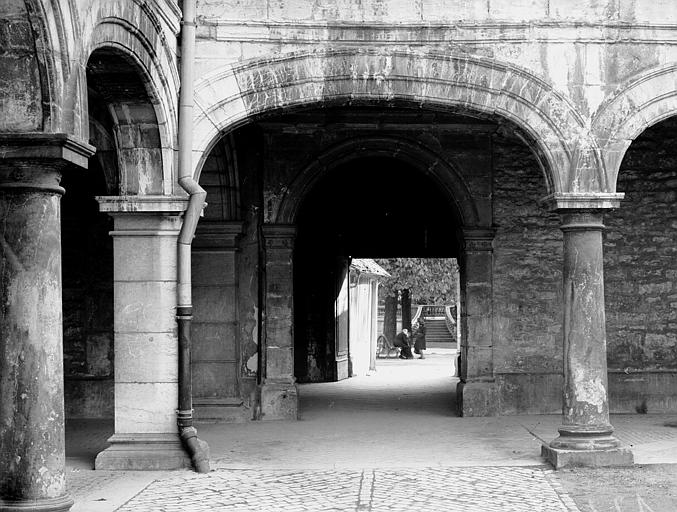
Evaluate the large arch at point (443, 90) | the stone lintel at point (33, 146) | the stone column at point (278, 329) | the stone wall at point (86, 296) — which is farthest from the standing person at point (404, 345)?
the stone lintel at point (33, 146)

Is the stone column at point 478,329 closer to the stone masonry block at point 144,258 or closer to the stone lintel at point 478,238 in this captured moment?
the stone lintel at point 478,238

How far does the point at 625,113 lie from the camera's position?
9430 millimetres

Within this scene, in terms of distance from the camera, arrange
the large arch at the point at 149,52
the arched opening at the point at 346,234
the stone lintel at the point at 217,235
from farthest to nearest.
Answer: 1. the arched opening at the point at 346,234
2. the stone lintel at the point at 217,235
3. the large arch at the point at 149,52

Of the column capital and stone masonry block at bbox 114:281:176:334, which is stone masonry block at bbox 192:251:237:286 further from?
the column capital

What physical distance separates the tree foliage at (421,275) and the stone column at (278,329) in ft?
63.7

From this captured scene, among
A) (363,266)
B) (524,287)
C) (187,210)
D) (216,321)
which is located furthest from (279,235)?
(363,266)

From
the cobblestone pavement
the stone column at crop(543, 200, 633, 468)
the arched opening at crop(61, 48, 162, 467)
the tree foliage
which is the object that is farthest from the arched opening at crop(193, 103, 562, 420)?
the tree foliage

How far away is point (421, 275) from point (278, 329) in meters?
21.3

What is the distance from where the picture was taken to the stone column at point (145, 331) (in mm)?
9039

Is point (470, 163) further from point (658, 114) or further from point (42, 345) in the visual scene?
point (42, 345)

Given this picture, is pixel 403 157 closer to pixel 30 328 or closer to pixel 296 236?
pixel 296 236

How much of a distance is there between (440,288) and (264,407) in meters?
23.5

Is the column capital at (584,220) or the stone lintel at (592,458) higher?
the column capital at (584,220)

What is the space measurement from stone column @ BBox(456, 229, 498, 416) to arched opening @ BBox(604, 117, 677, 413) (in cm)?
148
